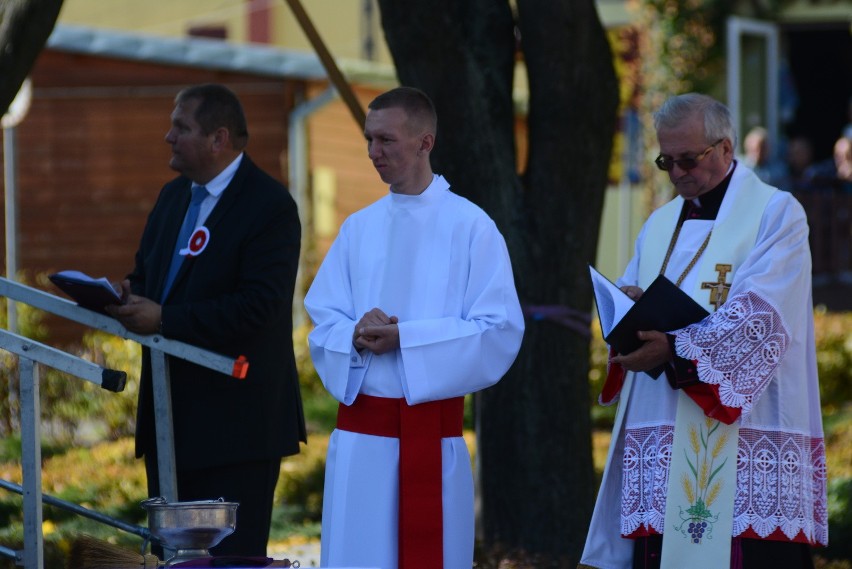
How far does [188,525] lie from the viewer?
14.0 ft

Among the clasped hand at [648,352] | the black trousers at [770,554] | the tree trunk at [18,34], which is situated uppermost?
the tree trunk at [18,34]

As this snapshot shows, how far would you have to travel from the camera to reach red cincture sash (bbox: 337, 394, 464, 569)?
4.94m

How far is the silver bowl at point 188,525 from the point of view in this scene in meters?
4.26

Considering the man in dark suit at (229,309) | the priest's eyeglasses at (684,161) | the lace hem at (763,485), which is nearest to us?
the lace hem at (763,485)

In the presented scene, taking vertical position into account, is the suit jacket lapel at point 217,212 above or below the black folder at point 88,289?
above

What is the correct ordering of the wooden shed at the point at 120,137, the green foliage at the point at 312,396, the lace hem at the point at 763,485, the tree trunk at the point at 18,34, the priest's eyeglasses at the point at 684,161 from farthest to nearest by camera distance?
1. the wooden shed at the point at 120,137
2. the green foliage at the point at 312,396
3. the tree trunk at the point at 18,34
4. the priest's eyeglasses at the point at 684,161
5. the lace hem at the point at 763,485

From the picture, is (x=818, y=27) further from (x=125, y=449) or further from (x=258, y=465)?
(x=258, y=465)

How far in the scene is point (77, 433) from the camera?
1185 centimetres

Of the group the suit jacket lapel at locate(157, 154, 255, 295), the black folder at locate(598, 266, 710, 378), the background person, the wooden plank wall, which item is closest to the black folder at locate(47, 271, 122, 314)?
the suit jacket lapel at locate(157, 154, 255, 295)

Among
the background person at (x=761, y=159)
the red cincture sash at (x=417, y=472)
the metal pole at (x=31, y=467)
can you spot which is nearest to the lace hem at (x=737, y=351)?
the red cincture sash at (x=417, y=472)

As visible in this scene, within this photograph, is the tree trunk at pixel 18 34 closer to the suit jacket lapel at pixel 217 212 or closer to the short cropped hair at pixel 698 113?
the suit jacket lapel at pixel 217 212

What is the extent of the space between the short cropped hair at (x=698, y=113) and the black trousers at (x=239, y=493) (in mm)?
1858

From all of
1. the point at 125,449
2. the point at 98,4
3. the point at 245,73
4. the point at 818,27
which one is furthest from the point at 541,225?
the point at 98,4

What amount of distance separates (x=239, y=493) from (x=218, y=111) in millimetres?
1366
